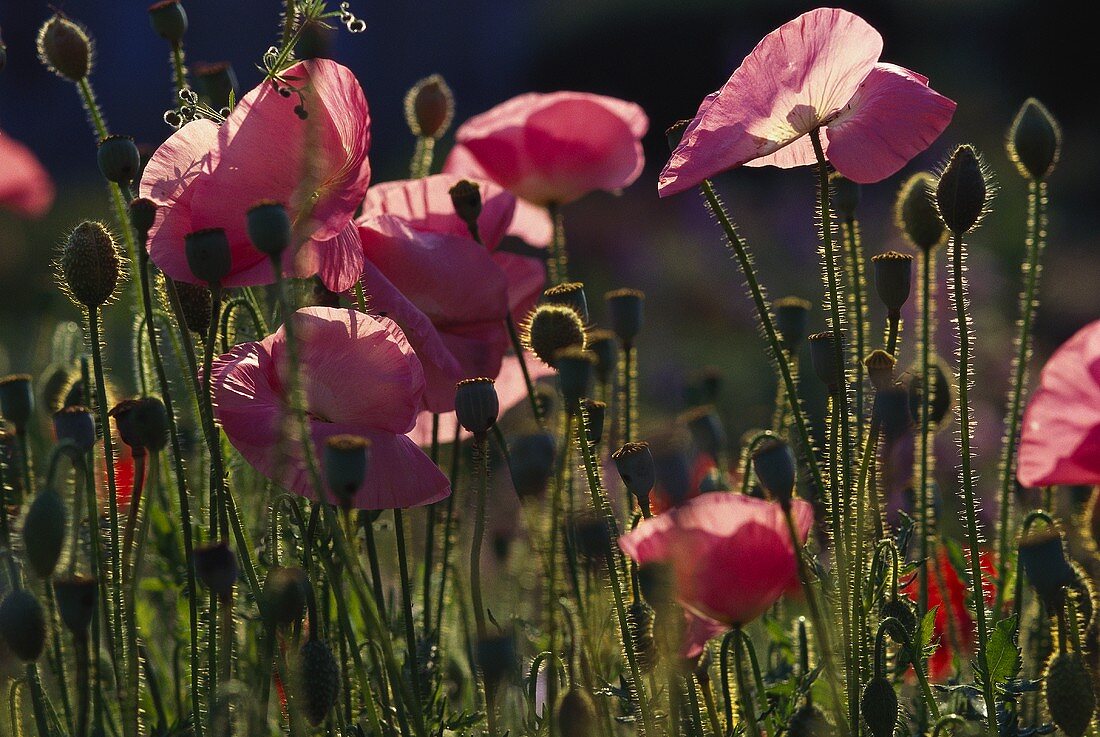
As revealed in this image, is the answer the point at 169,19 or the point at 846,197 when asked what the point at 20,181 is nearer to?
the point at 169,19

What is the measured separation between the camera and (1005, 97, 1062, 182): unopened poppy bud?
100 centimetres

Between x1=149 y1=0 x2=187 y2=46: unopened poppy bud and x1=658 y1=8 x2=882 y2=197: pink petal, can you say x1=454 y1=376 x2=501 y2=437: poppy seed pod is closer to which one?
x1=658 y1=8 x2=882 y2=197: pink petal

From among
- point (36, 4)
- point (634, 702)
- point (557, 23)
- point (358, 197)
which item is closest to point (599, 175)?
point (358, 197)

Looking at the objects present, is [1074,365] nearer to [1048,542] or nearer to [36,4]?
[1048,542]

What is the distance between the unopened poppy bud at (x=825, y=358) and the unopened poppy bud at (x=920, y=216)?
0.37ft

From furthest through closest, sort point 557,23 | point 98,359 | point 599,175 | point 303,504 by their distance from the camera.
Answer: point 557,23, point 599,175, point 303,504, point 98,359

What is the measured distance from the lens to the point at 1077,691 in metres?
0.78

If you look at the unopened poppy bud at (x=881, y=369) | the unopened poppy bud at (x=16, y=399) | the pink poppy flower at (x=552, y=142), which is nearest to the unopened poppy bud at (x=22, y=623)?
the unopened poppy bud at (x=16, y=399)

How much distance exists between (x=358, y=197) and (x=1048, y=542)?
0.50 meters

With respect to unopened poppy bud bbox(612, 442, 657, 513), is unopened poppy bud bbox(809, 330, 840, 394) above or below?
above

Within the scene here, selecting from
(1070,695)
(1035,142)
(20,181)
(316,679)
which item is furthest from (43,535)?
(20,181)

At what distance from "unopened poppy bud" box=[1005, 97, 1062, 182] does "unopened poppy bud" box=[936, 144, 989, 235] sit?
0.47 ft

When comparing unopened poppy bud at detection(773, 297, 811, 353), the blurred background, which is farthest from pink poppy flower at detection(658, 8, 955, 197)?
the blurred background

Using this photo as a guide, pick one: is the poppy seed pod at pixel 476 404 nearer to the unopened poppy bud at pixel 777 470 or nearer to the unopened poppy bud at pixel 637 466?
the unopened poppy bud at pixel 637 466
